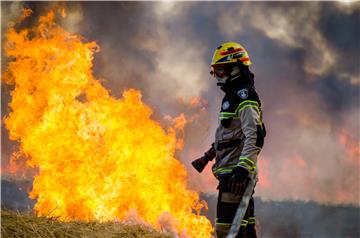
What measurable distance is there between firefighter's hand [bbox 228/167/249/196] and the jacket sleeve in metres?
0.07

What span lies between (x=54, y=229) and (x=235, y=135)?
301 cm

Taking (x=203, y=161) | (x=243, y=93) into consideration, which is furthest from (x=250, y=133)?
(x=203, y=161)

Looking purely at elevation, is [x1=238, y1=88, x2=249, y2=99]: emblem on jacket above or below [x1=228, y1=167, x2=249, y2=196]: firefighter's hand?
above

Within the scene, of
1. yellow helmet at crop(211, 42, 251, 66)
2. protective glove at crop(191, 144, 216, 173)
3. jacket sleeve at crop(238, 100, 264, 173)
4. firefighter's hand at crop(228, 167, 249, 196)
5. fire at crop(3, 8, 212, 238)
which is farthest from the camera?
fire at crop(3, 8, 212, 238)

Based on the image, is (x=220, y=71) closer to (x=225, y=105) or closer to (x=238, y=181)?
(x=225, y=105)

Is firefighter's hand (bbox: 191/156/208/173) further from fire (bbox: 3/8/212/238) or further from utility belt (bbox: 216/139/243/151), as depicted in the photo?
fire (bbox: 3/8/212/238)

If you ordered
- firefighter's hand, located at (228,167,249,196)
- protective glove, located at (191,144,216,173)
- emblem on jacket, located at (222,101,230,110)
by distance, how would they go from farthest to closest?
protective glove, located at (191,144,216,173) → emblem on jacket, located at (222,101,230,110) → firefighter's hand, located at (228,167,249,196)

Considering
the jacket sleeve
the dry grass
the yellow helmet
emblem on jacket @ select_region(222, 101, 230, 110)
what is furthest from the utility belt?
the dry grass

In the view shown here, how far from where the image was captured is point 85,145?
543 inches

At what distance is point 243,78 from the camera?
18.4 feet

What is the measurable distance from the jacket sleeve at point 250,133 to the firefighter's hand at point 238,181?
7 cm

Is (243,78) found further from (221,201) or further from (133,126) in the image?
(133,126)

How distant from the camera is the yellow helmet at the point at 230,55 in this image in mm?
5625

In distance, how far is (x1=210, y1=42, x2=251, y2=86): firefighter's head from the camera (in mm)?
5629
